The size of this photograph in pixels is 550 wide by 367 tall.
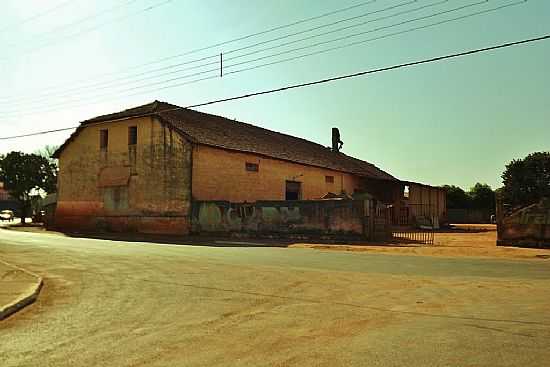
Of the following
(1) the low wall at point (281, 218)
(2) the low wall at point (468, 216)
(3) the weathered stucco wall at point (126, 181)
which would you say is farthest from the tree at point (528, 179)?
(3) the weathered stucco wall at point (126, 181)

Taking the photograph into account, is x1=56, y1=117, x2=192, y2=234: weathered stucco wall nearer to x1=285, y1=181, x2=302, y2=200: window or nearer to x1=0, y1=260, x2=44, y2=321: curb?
x1=285, y1=181, x2=302, y2=200: window

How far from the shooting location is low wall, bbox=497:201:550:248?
18984 mm

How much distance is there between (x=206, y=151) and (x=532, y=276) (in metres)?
22.1

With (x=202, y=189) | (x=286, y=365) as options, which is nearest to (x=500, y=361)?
(x=286, y=365)

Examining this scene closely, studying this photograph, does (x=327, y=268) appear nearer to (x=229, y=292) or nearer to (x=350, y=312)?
(x=229, y=292)

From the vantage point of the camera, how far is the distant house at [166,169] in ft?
97.3

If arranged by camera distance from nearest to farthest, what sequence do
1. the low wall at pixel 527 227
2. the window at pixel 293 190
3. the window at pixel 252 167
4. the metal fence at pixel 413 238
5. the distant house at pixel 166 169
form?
the low wall at pixel 527 227 → the metal fence at pixel 413 238 → the distant house at pixel 166 169 → the window at pixel 252 167 → the window at pixel 293 190

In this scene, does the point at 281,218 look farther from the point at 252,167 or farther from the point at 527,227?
the point at 527,227

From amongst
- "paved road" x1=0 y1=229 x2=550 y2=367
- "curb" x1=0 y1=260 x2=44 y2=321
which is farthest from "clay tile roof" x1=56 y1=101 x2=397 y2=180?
"curb" x1=0 y1=260 x2=44 y2=321

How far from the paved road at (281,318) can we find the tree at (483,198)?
55.8 m

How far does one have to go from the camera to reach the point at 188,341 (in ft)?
17.3

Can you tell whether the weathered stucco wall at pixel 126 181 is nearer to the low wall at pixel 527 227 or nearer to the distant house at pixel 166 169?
the distant house at pixel 166 169

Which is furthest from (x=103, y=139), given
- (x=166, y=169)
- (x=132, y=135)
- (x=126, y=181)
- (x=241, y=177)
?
(x=241, y=177)

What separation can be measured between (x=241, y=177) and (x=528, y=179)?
26.3m
